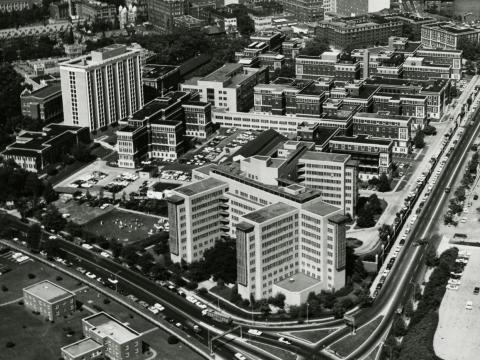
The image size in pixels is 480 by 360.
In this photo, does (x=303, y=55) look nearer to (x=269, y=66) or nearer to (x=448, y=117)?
(x=269, y=66)

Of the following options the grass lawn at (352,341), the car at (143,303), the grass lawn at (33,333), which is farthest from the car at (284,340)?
the grass lawn at (33,333)

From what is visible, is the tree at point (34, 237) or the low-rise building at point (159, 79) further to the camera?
the low-rise building at point (159, 79)

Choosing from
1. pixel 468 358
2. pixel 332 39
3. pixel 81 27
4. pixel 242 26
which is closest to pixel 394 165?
pixel 468 358

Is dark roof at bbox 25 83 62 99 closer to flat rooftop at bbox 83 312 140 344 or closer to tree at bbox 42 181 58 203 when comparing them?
tree at bbox 42 181 58 203

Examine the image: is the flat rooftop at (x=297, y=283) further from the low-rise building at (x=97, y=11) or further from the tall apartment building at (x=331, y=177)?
the low-rise building at (x=97, y=11)

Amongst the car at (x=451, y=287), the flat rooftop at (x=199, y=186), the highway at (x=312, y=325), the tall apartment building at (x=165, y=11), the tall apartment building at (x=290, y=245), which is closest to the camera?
the highway at (x=312, y=325)

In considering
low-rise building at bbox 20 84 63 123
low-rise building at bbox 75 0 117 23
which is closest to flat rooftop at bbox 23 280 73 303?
low-rise building at bbox 20 84 63 123
